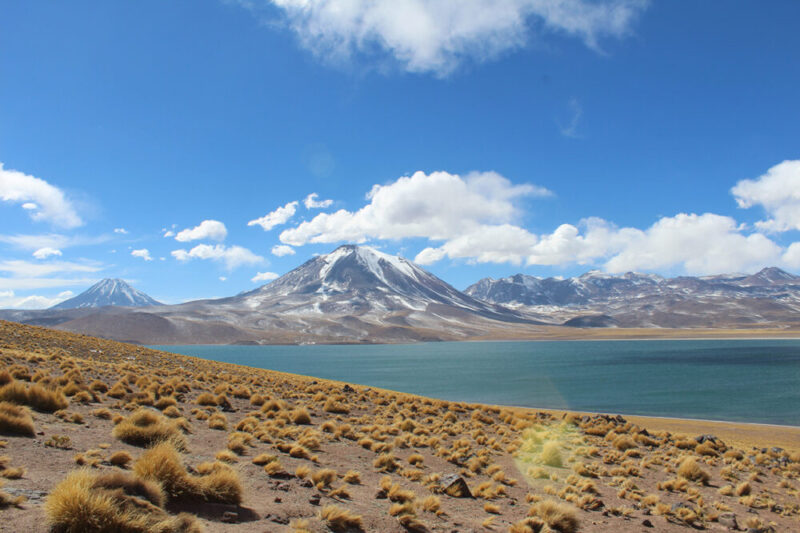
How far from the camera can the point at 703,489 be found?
14.9 m

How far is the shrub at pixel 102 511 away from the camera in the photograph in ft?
18.3

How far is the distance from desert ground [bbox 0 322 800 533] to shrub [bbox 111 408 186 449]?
0.12 ft

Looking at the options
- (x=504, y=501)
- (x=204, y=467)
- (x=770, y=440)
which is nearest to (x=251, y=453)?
(x=204, y=467)

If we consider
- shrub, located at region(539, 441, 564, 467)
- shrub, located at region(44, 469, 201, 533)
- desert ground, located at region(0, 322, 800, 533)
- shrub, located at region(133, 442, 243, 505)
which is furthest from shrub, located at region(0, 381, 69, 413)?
shrub, located at region(539, 441, 564, 467)

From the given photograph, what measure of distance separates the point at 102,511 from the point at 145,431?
21.4ft

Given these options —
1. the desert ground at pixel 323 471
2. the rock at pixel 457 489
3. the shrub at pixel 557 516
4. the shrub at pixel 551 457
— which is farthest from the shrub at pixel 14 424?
the shrub at pixel 551 457

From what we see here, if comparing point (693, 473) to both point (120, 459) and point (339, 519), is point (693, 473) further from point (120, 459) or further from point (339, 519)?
point (120, 459)

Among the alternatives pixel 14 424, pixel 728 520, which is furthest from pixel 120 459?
pixel 728 520

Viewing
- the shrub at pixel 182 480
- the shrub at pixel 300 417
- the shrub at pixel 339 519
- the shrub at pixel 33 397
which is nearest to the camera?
the shrub at pixel 182 480

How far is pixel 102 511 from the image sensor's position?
18.5 ft

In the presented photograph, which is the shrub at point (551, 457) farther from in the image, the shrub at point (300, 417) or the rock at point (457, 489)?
the shrub at point (300, 417)

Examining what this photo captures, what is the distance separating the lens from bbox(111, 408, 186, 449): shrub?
36.6ft

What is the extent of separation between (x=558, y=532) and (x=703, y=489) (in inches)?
329

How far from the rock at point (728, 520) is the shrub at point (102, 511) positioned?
13.0 meters
